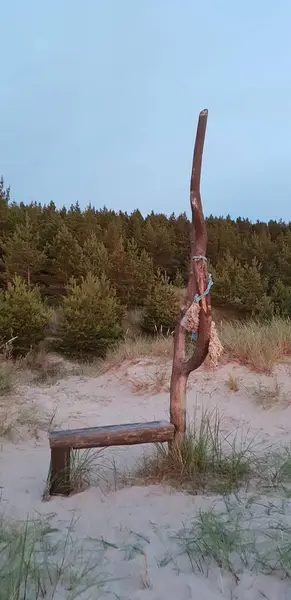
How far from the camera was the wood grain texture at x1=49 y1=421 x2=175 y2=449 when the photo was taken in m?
3.27

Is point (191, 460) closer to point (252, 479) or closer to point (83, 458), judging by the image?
point (252, 479)

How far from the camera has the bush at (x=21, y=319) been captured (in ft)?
33.1

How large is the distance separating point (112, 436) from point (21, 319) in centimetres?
736

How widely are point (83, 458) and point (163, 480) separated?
2.29 ft

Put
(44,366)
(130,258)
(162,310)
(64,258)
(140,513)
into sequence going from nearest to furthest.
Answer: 1. (140,513)
2. (44,366)
3. (162,310)
4. (64,258)
5. (130,258)

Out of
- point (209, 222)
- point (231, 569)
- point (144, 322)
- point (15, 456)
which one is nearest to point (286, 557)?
point (231, 569)

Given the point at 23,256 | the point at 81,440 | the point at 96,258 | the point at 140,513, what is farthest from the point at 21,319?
the point at 140,513

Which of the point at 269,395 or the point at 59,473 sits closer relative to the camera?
the point at 59,473

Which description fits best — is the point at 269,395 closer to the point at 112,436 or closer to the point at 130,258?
the point at 112,436

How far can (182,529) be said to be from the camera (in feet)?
8.67

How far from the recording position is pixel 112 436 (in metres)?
3.34

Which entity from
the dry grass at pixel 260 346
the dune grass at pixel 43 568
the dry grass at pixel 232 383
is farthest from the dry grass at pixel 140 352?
the dune grass at pixel 43 568

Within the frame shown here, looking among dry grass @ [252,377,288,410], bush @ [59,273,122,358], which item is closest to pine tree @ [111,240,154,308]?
bush @ [59,273,122,358]

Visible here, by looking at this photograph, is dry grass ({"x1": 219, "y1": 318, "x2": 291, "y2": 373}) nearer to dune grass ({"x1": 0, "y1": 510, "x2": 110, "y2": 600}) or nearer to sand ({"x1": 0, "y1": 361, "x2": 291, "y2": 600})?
sand ({"x1": 0, "y1": 361, "x2": 291, "y2": 600})
